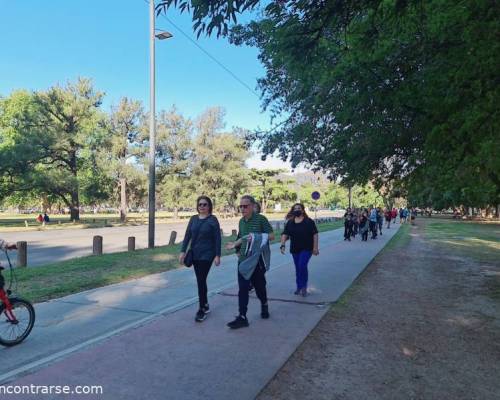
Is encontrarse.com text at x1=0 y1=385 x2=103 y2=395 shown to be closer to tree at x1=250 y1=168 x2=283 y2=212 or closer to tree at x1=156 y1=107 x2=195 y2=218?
tree at x1=156 y1=107 x2=195 y2=218

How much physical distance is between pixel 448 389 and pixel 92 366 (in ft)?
11.0

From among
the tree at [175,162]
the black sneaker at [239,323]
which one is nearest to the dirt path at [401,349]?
the black sneaker at [239,323]

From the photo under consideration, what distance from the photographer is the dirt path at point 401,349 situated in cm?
375

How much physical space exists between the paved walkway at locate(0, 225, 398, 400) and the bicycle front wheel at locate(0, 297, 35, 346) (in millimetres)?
140

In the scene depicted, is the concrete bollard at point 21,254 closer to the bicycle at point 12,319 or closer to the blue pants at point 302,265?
the bicycle at point 12,319

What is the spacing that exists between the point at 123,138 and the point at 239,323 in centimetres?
4577

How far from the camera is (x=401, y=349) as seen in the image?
4824 millimetres

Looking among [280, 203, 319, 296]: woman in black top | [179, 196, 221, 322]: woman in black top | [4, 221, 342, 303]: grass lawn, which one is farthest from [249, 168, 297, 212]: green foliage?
[179, 196, 221, 322]: woman in black top

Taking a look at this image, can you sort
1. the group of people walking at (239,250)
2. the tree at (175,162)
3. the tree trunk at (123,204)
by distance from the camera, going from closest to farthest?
1. the group of people walking at (239,250)
2. the tree trunk at (123,204)
3. the tree at (175,162)

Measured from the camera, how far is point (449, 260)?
13.2m

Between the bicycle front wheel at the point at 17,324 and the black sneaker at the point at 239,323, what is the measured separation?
7.93ft

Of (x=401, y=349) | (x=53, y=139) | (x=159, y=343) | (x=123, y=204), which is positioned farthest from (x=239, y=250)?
(x=123, y=204)

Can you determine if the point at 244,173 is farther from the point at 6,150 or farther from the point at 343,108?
the point at 343,108

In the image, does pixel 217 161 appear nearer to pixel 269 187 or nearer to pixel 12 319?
pixel 269 187
